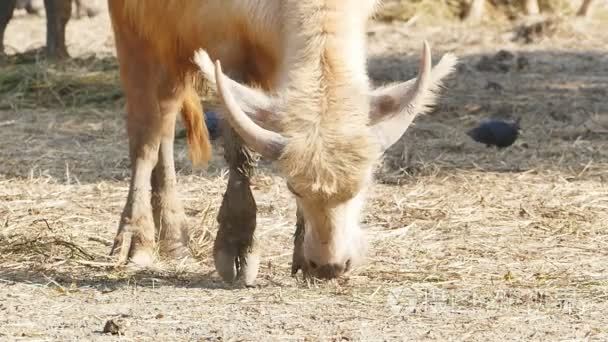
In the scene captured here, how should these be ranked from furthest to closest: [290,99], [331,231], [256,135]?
[331,231] < [290,99] < [256,135]

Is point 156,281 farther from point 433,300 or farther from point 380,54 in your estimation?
point 380,54

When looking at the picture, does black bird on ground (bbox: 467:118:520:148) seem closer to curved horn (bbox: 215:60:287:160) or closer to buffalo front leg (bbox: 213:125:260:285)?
buffalo front leg (bbox: 213:125:260:285)

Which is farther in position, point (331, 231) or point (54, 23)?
point (54, 23)

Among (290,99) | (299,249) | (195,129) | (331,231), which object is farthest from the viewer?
(195,129)

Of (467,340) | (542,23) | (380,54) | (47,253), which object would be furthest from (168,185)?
(542,23)

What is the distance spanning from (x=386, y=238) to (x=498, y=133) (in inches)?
114

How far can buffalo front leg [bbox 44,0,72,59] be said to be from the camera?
1324 cm

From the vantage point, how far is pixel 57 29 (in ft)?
43.8

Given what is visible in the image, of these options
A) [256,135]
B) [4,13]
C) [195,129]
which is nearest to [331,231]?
[256,135]

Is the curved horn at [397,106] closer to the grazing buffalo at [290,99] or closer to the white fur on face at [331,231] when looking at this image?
the grazing buffalo at [290,99]

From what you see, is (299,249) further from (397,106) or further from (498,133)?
(498,133)

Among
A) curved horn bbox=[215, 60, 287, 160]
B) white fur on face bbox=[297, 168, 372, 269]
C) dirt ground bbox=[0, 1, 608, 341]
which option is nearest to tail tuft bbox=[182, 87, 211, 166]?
dirt ground bbox=[0, 1, 608, 341]

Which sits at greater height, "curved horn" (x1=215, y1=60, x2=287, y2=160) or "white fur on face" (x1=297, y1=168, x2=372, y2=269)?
"curved horn" (x1=215, y1=60, x2=287, y2=160)

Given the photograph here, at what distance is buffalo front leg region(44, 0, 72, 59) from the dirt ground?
1.43 metres
